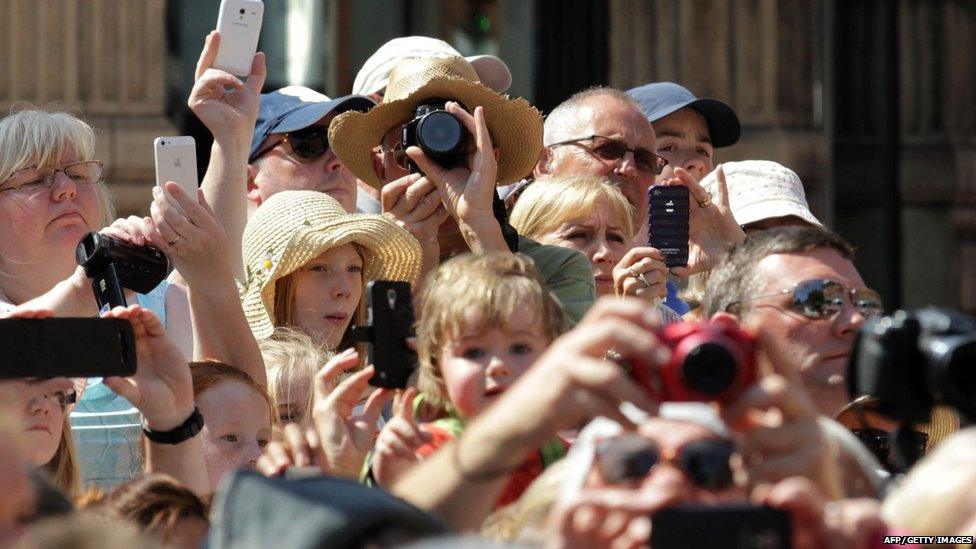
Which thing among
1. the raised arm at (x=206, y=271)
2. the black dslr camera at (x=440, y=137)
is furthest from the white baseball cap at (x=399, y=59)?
the raised arm at (x=206, y=271)

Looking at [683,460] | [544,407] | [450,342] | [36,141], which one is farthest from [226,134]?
[683,460]

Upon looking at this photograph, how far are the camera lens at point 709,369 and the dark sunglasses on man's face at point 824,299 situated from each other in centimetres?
138

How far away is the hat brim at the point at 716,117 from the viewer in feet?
19.6

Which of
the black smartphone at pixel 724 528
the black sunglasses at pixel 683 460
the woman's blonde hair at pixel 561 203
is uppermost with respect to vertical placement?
the black sunglasses at pixel 683 460

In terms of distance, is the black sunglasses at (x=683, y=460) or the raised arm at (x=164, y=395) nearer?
the black sunglasses at (x=683, y=460)

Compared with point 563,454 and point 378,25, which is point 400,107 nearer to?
point 563,454

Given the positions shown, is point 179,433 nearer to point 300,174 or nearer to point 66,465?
point 66,465

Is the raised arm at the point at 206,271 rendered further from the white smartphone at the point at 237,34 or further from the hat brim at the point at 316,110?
the hat brim at the point at 316,110

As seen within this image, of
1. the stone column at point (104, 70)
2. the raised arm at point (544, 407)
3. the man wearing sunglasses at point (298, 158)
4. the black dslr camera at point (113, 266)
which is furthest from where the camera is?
the stone column at point (104, 70)

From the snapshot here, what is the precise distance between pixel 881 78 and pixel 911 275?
1118 millimetres

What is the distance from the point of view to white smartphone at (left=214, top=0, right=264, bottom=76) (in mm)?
5062

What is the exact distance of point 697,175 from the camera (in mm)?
5938

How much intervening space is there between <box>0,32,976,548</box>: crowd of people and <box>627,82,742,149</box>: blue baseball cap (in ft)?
0.04

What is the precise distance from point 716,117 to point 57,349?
2.96 metres
